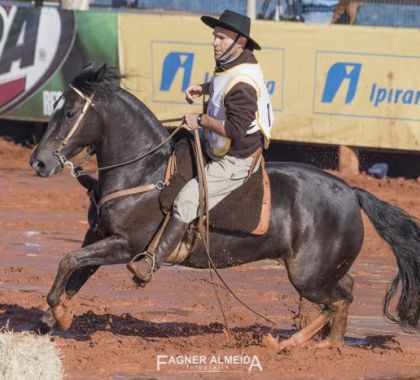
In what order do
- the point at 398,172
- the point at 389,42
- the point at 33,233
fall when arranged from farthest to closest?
1. the point at 398,172
2. the point at 389,42
3. the point at 33,233

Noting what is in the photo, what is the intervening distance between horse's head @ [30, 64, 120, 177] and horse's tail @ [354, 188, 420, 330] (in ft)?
7.03

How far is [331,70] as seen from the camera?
15688mm

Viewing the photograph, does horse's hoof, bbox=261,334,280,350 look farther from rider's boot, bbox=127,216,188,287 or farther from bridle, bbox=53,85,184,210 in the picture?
bridle, bbox=53,85,184,210

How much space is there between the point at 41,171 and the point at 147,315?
2.07m

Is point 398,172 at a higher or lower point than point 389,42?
lower

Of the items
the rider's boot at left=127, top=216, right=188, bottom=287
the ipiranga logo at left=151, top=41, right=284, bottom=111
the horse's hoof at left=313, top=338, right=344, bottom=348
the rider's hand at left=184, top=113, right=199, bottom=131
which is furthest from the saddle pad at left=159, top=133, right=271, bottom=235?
the ipiranga logo at left=151, top=41, right=284, bottom=111

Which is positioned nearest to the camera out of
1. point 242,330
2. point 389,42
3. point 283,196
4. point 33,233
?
point 283,196

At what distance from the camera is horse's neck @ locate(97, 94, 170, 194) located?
7.93 metres

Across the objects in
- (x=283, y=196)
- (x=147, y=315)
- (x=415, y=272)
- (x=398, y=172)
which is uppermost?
(x=283, y=196)

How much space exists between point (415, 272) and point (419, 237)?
278 mm

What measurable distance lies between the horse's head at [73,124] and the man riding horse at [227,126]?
75 cm

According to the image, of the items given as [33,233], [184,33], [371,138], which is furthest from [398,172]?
[33,233]

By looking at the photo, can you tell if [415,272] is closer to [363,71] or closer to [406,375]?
[406,375]

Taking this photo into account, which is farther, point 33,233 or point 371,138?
point 371,138
